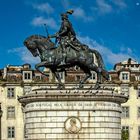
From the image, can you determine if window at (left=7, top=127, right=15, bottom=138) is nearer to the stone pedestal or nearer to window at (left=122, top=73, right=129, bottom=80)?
window at (left=122, top=73, right=129, bottom=80)

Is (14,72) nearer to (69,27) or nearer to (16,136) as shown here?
(16,136)

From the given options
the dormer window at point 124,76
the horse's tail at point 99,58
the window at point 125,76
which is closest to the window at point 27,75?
the dormer window at point 124,76

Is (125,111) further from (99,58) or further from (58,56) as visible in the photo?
(58,56)

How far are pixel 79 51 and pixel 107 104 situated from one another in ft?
12.2

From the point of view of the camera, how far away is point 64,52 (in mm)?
33531

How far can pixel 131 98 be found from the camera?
74.2 m

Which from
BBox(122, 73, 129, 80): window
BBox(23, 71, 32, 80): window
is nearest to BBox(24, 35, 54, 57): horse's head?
BBox(23, 71, 32, 80): window

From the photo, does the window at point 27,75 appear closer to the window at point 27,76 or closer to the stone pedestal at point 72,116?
the window at point 27,76

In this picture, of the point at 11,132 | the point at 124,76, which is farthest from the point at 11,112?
the point at 124,76

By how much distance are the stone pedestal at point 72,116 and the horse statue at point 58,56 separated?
144 cm

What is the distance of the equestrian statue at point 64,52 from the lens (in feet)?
110

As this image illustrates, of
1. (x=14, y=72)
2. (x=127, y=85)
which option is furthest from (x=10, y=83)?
(x=127, y=85)

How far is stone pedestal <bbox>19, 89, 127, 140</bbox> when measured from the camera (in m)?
31.5

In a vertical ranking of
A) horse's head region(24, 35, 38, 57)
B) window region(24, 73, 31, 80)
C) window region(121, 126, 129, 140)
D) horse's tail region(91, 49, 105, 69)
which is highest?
window region(24, 73, 31, 80)
